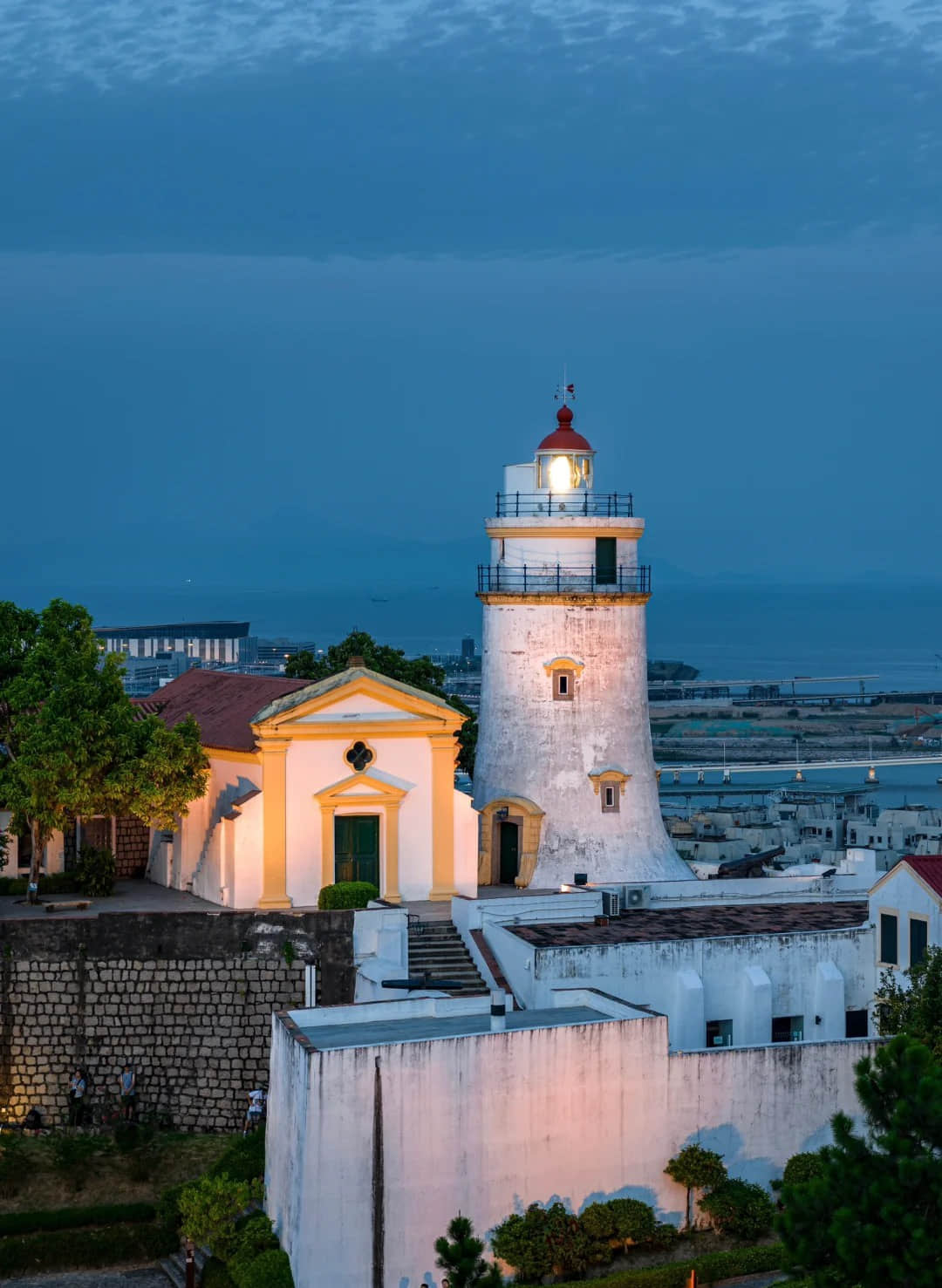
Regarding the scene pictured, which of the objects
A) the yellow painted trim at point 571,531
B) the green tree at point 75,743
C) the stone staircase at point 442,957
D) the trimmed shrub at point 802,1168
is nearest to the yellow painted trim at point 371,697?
the green tree at point 75,743

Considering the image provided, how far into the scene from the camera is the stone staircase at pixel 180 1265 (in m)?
28.5

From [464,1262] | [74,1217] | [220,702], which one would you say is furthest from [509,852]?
[464,1262]

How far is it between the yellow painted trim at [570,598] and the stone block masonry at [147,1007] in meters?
9.91

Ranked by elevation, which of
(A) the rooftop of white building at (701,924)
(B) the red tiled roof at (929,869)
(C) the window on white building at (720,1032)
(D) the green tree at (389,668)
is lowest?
(C) the window on white building at (720,1032)

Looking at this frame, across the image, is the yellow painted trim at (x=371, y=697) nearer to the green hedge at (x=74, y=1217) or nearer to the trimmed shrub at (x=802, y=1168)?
the green hedge at (x=74, y=1217)

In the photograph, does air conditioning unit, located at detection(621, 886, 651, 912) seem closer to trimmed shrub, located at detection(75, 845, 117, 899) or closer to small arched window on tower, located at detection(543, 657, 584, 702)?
small arched window on tower, located at detection(543, 657, 584, 702)

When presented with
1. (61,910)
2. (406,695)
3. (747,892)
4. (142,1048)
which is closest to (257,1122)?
(142,1048)

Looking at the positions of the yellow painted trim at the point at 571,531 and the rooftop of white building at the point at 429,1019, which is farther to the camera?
the yellow painted trim at the point at 571,531

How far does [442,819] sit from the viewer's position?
1506 inches

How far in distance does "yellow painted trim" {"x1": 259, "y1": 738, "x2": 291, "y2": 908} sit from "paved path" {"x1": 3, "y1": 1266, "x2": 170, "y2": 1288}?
8.80 m

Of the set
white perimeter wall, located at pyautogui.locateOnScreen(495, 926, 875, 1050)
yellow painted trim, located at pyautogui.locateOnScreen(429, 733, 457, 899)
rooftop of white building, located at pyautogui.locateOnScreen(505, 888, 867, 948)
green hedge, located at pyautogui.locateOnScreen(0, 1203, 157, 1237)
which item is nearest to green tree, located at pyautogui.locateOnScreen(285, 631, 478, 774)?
yellow painted trim, located at pyautogui.locateOnScreen(429, 733, 457, 899)

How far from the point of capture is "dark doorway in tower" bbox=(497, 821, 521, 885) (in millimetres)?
40844

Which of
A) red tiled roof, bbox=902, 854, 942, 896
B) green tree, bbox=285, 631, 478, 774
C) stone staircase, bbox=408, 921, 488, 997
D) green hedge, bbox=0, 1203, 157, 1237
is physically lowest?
green hedge, bbox=0, 1203, 157, 1237

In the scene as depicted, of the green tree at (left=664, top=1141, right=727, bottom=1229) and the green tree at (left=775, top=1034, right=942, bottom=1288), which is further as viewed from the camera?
the green tree at (left=664, top=1141, right=727, bottom=1229)
